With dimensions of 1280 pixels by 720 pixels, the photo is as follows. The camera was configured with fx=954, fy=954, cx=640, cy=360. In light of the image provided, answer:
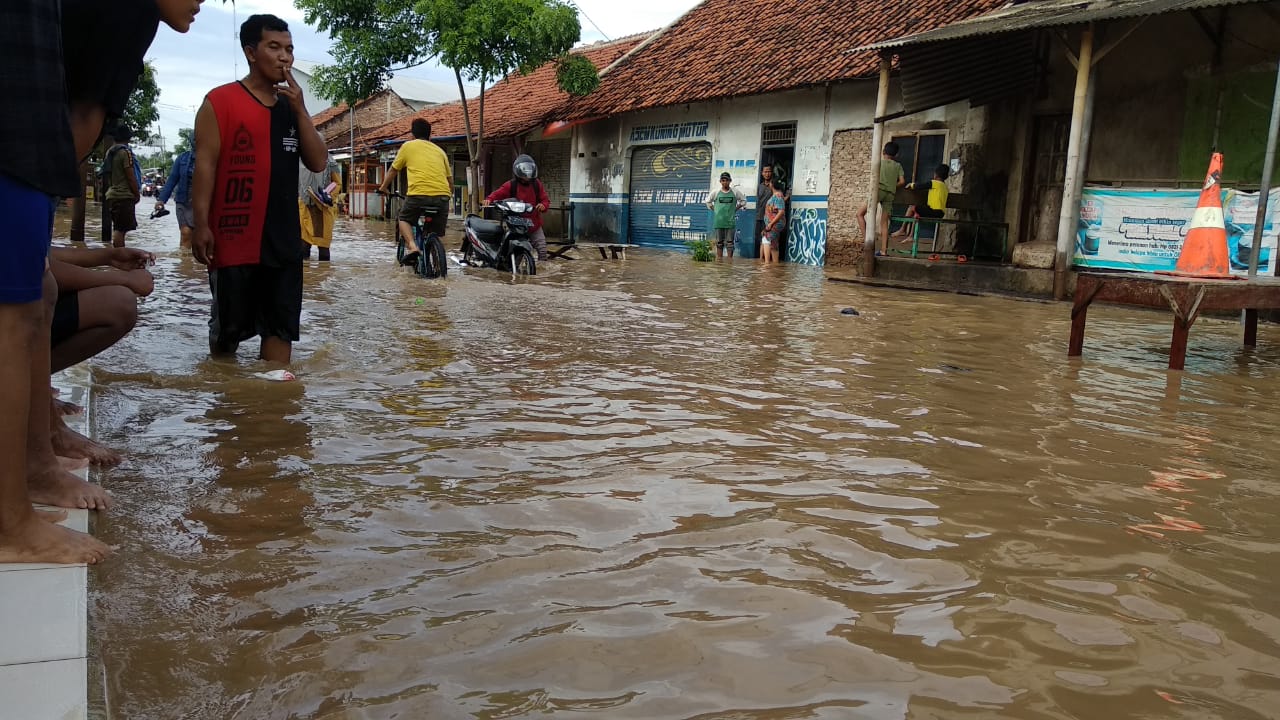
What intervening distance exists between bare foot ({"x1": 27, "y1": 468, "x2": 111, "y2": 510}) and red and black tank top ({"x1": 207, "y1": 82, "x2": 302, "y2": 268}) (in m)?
2.20

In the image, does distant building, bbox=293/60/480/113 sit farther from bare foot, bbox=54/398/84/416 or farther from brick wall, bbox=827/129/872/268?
bare foot, bbox=54/398/84/416

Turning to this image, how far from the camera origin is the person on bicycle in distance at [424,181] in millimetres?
10648

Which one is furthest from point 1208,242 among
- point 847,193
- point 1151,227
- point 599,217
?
point 599,217

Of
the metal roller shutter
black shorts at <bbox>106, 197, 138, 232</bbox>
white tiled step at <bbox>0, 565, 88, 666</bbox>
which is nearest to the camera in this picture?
white tiled step at <bbox>0, 565, 88, 666</bbox>

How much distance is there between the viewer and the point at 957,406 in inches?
189

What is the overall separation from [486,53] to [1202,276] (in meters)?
16.8

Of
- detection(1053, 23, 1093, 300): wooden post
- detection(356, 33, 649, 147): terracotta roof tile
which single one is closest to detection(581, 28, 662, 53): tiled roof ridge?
detection(356, 33, 649, 147): terracotta roof tile

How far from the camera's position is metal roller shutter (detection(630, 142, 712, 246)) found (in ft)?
67.3

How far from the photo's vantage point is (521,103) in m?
27.4

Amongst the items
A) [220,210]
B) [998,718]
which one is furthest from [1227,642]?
[220,210]

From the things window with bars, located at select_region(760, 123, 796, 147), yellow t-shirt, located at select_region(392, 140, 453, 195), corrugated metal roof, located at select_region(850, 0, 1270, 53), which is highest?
corrugated metal roof, located at select_region(850, 0, 1270, 53)

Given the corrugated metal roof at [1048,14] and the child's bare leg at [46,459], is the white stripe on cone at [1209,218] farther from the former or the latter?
the child's bare leg at [46,459]

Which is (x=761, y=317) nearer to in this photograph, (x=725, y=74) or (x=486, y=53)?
(x=725, y=74)

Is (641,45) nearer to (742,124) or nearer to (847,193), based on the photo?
(742,124)
